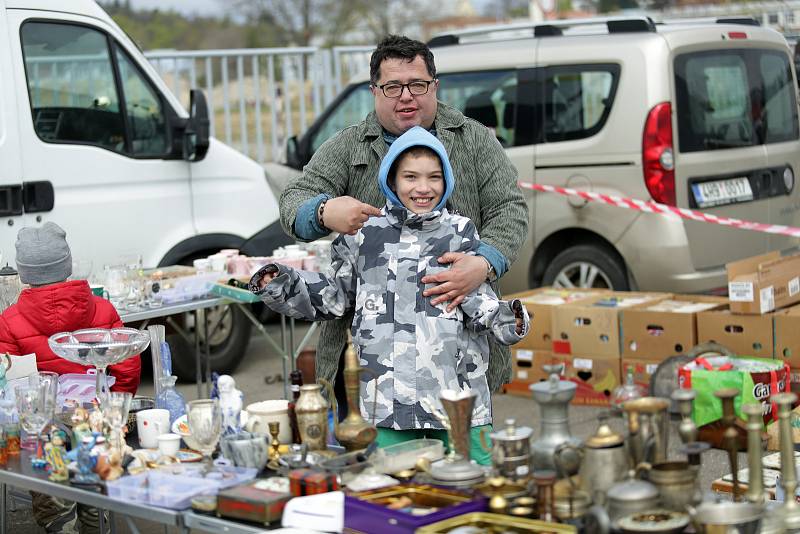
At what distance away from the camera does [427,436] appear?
3.85m

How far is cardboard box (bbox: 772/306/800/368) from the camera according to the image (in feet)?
22.3

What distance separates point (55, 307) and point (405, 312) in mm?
1676

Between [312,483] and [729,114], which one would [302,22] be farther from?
[312,483]

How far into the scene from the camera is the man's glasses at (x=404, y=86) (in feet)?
13.1

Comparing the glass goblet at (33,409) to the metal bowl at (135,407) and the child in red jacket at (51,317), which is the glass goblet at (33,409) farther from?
the child in red jacket at (51,317)

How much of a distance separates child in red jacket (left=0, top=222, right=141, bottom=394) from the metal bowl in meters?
0.18

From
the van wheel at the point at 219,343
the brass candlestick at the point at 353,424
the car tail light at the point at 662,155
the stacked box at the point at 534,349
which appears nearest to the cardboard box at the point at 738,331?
the stacked box at the point at 534,349

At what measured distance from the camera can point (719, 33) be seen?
8.44m

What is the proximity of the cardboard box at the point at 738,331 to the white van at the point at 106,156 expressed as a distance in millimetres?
2812

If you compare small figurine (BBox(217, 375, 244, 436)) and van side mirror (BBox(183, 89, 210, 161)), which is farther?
van side mirror (BBox(183, 89, 210, 161))

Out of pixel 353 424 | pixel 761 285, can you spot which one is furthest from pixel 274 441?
pixel 761 285

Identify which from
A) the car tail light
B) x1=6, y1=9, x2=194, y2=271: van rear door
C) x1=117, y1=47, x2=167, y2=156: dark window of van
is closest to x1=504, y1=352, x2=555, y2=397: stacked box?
the car tail light

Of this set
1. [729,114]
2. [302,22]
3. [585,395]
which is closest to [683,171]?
[729,114]

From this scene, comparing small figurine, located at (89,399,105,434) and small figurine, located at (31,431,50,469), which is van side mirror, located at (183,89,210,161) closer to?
small figurine, located at (31,431,50,469)
